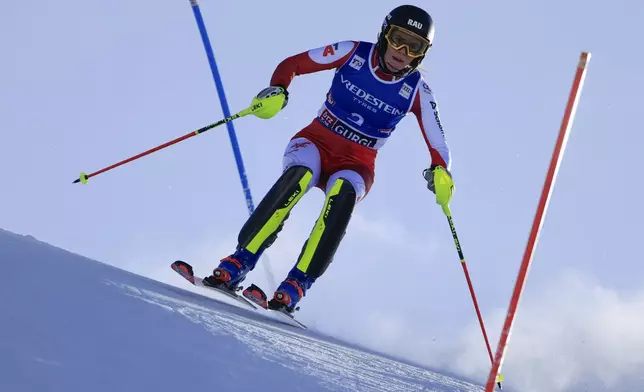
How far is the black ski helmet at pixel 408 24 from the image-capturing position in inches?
216

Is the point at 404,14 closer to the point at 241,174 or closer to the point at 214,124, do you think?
the point at 214,124

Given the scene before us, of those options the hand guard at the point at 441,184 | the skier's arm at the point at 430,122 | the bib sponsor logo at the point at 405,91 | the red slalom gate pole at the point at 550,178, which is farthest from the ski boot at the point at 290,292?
the red slalom gate pole at the point at 550,178

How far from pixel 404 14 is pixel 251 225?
5.52ft

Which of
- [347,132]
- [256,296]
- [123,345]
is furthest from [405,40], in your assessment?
[123,345]

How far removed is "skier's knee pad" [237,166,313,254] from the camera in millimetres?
5258

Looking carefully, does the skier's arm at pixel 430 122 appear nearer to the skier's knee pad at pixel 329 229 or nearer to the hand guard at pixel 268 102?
the skier's knee pad at pixel 329 229

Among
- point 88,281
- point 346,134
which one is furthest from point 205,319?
point 346,134

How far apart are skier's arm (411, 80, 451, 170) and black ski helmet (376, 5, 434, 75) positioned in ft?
0.85

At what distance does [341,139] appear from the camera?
5.78 m

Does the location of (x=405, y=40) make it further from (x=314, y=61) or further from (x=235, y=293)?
(x=235, y=293)

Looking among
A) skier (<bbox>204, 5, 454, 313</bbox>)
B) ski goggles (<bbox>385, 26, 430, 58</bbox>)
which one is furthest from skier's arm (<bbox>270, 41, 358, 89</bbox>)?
ski goggles (<bbox>385, 26, 430, 58</bbox>)

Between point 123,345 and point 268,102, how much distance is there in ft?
11.6

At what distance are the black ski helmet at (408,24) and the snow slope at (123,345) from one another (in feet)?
9.01

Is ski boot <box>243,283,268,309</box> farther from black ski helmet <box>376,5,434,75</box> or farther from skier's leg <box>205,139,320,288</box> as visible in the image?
black ski helmet <box>376,5,434,75</box>
